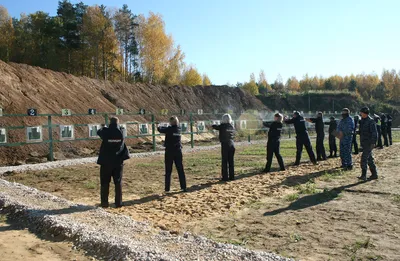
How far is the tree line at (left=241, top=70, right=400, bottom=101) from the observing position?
82500 millimetres

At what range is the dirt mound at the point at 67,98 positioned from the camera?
17766mm

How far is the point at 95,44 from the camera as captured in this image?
47.2 metres

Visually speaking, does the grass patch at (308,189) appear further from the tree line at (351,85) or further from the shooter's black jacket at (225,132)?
the tree line at (351,85)

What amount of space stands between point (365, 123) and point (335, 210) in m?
3.90

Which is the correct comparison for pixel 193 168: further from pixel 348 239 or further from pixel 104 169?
pixel 348 239

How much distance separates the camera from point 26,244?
511 centimetres

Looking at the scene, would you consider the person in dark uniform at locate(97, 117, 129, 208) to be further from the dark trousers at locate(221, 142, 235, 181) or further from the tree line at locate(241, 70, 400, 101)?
the tree line at locate(241, 70, 400, 101)

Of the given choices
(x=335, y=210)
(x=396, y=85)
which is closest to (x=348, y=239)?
(x=335, y=210)

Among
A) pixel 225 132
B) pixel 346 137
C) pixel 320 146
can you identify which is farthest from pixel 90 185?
pixel 320 146

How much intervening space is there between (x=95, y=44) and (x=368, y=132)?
4314 centimetres

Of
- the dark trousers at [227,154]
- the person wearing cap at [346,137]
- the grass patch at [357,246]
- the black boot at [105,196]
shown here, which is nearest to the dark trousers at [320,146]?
the person wearing cap at [346,137]

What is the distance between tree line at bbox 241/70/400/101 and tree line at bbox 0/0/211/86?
31781mm

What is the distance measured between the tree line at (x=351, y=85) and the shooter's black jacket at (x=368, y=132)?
70.2 m

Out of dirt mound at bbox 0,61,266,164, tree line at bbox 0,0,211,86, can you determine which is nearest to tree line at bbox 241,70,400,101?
tree line at bbox 0,0,211,86
